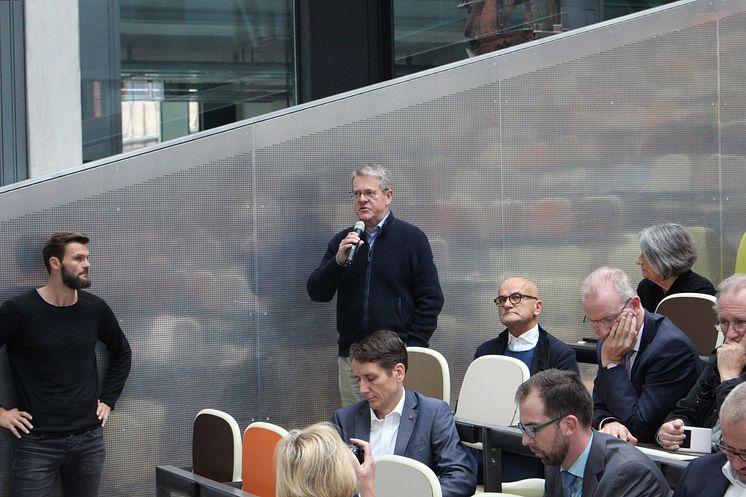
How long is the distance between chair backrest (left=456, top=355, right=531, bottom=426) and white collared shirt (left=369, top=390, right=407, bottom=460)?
536mm

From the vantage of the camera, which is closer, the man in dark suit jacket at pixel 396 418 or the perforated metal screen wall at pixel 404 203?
the man in dark suit jacket at pixel 396 418

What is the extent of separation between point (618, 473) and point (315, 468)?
91cm

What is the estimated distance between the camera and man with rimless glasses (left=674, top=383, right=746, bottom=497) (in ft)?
10.5

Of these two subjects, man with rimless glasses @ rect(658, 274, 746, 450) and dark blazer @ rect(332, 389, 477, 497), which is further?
dark blazer @ rect(332, 389, 477, 497)

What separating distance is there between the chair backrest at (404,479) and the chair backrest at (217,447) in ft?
2.96

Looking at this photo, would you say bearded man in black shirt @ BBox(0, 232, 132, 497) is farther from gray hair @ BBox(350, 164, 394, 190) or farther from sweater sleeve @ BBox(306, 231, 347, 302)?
gray hair @ BBox(350, 164, 394, 190)

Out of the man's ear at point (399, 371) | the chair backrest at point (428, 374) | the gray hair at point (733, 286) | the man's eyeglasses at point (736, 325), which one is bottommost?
the chair backrest at point (428, 374)

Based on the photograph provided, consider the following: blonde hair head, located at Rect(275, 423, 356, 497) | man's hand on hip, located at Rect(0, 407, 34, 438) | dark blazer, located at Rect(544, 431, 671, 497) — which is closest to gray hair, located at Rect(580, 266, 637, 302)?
dark blazer, located at Rect(544, 431, 671, 497)

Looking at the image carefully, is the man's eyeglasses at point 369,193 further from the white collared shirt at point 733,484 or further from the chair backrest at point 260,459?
the white collared shirt at point 733,484

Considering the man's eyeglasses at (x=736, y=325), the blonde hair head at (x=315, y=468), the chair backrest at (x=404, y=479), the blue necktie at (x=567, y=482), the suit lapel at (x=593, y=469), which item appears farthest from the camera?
the man's eyeglasses at (x=736, y=325)

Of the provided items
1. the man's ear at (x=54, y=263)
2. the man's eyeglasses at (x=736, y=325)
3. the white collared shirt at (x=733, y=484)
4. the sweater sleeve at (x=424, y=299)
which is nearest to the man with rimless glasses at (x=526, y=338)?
the sweater sleeve at (x=424, y=299)

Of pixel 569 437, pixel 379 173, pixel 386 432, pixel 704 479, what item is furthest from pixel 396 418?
pixel 379 173

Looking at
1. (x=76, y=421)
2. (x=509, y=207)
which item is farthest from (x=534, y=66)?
(x=76, y=421)

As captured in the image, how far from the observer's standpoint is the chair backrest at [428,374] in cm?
545
